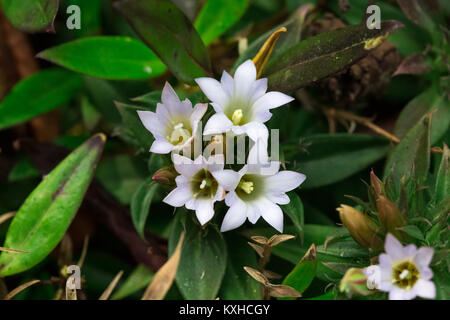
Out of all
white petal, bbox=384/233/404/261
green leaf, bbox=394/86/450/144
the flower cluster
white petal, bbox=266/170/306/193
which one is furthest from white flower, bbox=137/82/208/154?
green leaf, bbox=394/86/450/144

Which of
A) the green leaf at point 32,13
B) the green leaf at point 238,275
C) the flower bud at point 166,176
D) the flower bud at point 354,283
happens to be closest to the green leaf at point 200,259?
the green leaf at point 238,275

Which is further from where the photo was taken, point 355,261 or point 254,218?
point 355,261

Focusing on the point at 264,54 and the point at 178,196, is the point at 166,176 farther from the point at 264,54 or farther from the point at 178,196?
the point at 264,54

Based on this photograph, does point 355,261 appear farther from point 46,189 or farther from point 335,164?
point 46,189

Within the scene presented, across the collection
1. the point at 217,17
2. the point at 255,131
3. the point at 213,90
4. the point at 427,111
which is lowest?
the point at 255,131

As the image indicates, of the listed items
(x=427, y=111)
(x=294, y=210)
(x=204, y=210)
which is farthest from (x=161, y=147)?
(x=427, y=111)

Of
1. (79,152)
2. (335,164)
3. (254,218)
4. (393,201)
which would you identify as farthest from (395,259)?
(79,152)
